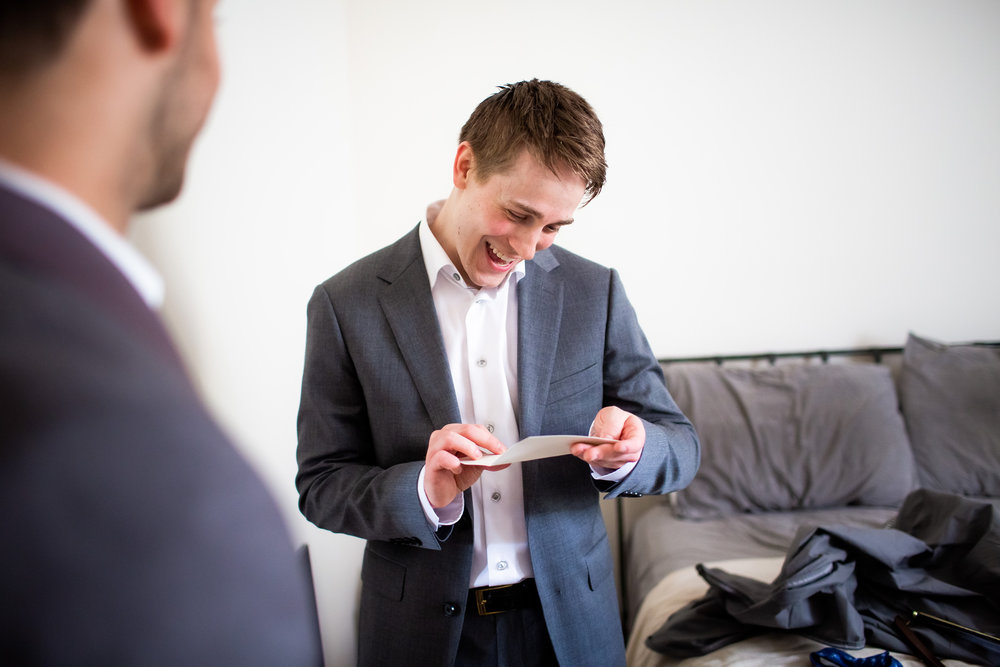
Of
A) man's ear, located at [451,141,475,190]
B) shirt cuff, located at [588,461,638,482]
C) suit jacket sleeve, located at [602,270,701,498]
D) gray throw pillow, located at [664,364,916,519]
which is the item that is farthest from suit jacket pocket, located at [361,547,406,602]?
gray throw pillow, located at [664,364,916,519]

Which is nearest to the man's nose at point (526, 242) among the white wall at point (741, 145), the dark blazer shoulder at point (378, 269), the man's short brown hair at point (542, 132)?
the man's short brown hair at point (542, 132)

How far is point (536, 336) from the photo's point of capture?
1.18m

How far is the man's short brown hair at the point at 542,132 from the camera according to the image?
1.04 m

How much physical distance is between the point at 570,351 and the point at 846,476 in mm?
1576

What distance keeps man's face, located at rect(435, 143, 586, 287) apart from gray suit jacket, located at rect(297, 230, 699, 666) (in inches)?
3.9

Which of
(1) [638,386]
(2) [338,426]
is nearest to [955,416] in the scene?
(1) [638,386]

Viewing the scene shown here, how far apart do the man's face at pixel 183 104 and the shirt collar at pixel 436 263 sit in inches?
31.1

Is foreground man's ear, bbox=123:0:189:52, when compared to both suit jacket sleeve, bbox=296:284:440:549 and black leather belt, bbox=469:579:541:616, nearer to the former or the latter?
suit jacket sleeve, bbox=296:284:440:549

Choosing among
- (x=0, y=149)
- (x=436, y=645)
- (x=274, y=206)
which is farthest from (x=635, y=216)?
(x=0, y=149)

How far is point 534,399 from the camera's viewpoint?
1.15 metres

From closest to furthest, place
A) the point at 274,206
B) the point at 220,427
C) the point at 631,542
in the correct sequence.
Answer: the point at 220,427 < the point at 274,206 < the point at 631,542

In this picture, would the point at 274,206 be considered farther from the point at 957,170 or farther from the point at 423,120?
the point at 957,170

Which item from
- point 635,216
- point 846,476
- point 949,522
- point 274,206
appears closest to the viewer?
point 949,522

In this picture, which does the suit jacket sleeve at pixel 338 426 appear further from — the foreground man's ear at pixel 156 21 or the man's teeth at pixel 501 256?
the foreground man's ear at pixel 156 21
